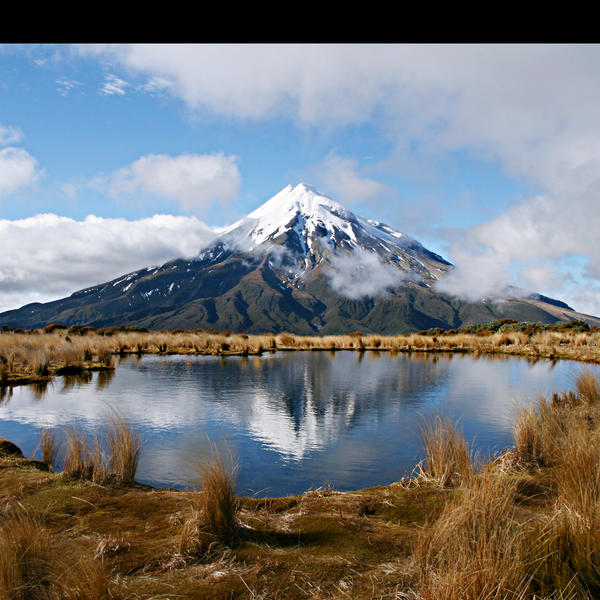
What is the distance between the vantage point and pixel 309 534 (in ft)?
14.8

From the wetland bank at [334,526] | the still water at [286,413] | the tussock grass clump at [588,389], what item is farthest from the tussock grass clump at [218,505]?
the tussock grass clump at [588,389]

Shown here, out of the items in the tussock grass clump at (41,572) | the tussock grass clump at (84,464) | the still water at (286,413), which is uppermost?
the tussock grass clump at (41,572)

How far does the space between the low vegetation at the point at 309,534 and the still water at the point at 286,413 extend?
3.62 ft

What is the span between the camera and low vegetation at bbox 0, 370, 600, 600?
2926 mm

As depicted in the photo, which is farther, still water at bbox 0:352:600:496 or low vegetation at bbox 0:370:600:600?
still water at bbox 0:352:600:496

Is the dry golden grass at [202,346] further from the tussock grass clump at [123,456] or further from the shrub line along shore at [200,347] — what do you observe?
the tussock grass clump at [123,456]

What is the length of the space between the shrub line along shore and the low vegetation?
1356 cm

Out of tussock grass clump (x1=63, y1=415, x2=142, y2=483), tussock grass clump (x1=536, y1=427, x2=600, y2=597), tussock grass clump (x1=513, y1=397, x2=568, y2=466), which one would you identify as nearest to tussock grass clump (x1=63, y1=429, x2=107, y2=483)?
tussock grass clump (x1=63, y1=415, x2=142, y2=483)

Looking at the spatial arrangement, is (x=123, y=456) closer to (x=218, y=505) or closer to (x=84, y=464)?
(x=84, y=464)

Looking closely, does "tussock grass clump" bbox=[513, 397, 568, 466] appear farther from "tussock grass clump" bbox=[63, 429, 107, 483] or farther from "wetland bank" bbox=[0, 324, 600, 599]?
"tussock grass clump" bbox=[63, 429, 107, 483]

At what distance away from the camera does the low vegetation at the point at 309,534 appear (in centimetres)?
293

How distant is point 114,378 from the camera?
1802 cm

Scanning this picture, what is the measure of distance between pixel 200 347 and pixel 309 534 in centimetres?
2973
